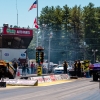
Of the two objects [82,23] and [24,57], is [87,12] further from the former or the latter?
[24,57]

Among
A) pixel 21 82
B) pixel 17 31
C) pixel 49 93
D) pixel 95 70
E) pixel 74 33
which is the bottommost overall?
pixel 49 93

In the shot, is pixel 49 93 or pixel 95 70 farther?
pixel 95 70

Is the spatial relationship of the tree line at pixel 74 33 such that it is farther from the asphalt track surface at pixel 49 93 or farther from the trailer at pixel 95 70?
the asphalt track surface at pixel 49 93

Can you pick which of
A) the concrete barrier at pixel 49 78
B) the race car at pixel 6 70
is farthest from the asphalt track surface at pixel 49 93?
the race car at pixel 6 70

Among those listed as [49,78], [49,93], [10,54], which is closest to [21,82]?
[49,78]

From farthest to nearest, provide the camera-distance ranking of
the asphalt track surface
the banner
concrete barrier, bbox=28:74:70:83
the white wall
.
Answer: the banner, the white wall, concrete barrier, bbox=28:74:70:83, the asphalt track surface

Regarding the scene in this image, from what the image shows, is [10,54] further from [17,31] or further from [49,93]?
[49,93]

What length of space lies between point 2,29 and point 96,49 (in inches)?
1341

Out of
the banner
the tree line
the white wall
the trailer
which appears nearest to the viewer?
the trailer

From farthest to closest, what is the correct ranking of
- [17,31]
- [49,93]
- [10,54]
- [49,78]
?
[17,31], [10,54], [49,78], [49,93]

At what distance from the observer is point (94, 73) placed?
32.8 m

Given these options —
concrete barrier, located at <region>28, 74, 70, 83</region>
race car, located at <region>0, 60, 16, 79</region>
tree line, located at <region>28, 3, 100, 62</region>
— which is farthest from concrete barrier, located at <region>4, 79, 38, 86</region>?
tree line, located at <region>28, 3, 100, 62</region>

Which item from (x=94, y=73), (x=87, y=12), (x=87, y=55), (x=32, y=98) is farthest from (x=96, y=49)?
(x=32, y=98)

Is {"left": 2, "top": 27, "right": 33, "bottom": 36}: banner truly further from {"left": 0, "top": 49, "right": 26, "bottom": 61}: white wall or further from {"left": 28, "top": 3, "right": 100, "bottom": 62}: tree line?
{"left": 28, "top": 3, "right": 100, "bottom": 62}: tree line
